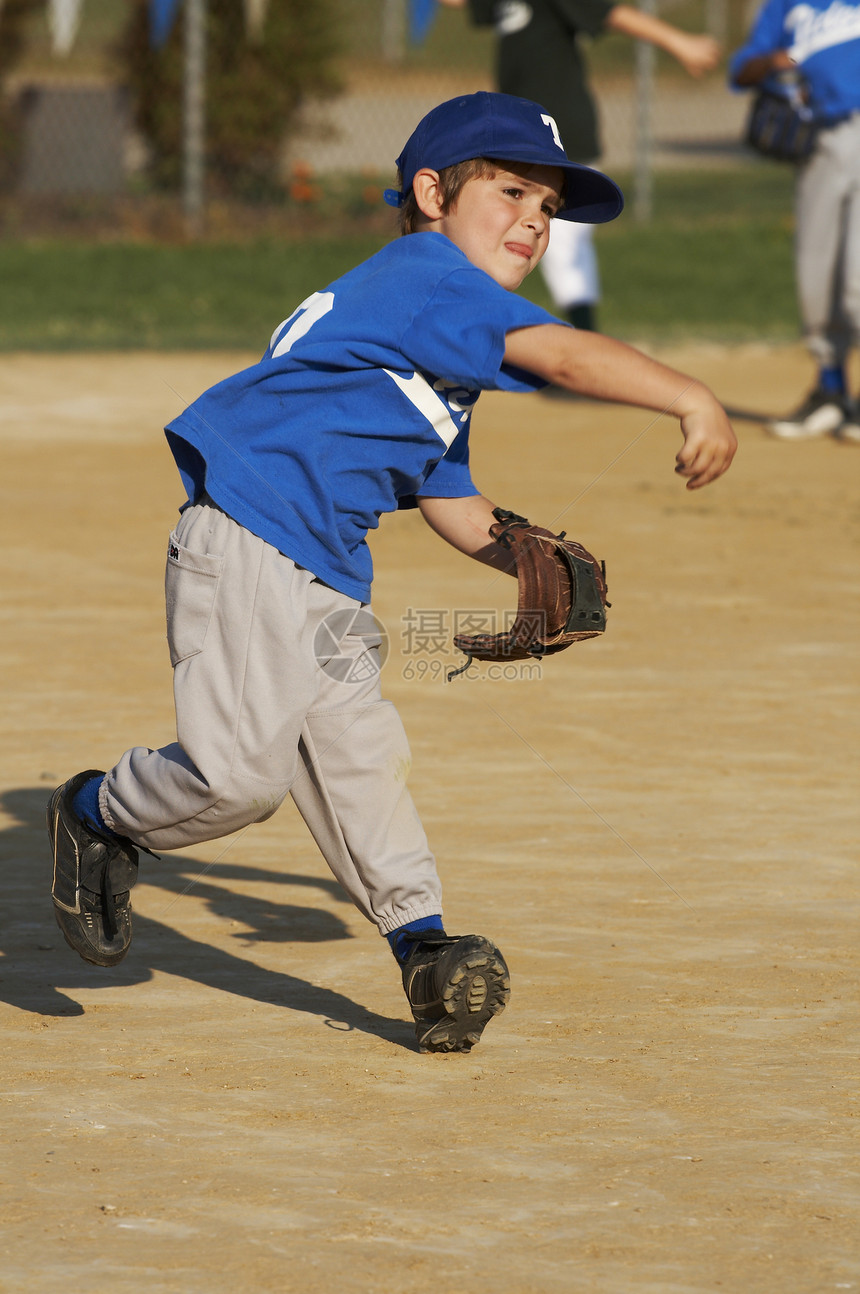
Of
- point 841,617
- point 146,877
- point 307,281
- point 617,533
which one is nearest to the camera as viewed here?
point 146,877

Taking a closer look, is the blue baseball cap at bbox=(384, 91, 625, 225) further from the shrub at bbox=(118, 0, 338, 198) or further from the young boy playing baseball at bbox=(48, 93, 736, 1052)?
the shrub at bbox=(118, 0, 338, 198)

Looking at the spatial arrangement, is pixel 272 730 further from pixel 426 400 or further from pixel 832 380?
pixel 832 380

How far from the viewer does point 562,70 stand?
10273 mm

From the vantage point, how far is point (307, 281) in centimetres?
1350

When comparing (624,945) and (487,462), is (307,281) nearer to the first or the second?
(487,462)

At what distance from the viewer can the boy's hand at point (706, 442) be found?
2.79 m

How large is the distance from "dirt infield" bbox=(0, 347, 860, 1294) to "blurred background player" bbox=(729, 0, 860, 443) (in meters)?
2.78

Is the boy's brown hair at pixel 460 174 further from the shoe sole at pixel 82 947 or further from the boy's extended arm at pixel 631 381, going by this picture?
the shoe sole at pixel 82 947

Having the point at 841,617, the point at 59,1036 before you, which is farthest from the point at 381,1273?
the point at 841,617

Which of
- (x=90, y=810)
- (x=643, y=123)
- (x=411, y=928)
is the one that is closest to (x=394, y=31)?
(x=643, y=123)

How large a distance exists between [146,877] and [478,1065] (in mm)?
1215

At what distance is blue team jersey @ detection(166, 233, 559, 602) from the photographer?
2.96 meters

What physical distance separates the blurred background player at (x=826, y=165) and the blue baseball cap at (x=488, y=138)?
6243 mm

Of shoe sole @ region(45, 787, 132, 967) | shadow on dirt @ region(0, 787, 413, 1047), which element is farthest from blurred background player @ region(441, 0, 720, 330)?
shoe sole @ region(45, 787, 132, 967)
